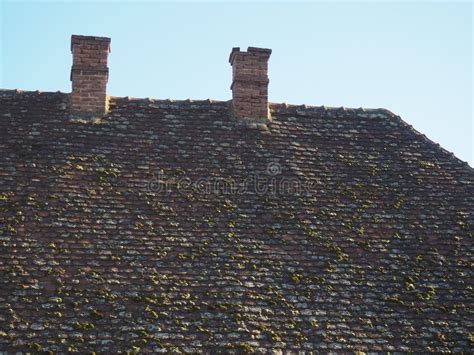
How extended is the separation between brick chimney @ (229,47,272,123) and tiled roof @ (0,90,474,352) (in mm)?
331

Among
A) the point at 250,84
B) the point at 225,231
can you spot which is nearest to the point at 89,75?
the point at 250,84

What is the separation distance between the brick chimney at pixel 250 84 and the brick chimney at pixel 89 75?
2.32 metres

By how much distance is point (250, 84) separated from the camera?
574 inches

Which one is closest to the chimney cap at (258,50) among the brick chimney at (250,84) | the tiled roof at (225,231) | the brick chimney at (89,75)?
the brick chimney at (250,84)

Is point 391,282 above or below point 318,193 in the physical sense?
below

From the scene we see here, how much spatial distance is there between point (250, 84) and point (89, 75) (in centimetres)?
289

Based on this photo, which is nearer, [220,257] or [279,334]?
[279,334]

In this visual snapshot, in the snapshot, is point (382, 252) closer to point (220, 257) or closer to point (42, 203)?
point (220, 257)

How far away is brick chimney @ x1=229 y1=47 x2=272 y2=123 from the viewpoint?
47.0 ft

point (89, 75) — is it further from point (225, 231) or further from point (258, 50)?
point (225, 231)

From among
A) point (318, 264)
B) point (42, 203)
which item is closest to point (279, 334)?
point (318, 264)

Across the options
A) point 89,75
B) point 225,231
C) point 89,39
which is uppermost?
point 89,39

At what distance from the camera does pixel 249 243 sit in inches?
466

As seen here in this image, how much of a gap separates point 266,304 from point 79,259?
8.77ft
